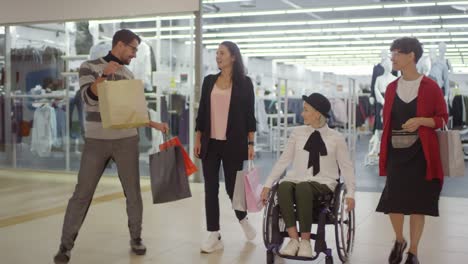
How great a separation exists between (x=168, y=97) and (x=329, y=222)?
16.5 ft

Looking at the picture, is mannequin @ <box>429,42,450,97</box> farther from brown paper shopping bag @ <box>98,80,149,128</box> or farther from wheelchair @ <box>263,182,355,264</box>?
brown paper shopping bag @ <box>98,80,149,128</box>

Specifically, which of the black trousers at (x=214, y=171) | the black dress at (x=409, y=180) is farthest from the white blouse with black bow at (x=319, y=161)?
the black trousers at (x=214, y=171)

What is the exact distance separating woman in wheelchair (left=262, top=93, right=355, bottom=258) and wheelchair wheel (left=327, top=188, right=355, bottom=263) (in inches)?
2.3

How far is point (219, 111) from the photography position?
13.4 feet

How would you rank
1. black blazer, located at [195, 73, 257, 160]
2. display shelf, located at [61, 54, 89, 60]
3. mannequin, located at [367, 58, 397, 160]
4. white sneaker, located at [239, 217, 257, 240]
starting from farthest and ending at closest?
display shelf, located at [61, 54, 89, 60]
mannequin, located at [367, 58, 397, 160]
white sneaker, located at [239, 217, 257, 240]
black blazer, located at [195, 73, 257, 160]

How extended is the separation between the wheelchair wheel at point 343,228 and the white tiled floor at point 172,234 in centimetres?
19

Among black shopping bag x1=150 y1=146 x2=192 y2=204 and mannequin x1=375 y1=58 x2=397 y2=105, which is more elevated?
mannequin x1=375 y1=58 x2=397 y2=105

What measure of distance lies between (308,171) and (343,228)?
0.38 m

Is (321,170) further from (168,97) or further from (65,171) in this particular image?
(65,171)

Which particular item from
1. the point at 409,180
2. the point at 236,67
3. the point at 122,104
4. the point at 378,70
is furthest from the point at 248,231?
the point at 378,70

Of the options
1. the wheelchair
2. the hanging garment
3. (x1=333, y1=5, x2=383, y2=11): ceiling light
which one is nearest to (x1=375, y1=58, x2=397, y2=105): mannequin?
(x1=333, y1=5, x2=383, y2=11): ceiling light

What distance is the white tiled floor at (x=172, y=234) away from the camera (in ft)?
12.9

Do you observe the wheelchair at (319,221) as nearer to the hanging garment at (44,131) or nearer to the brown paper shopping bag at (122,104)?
the brown paper shopping bag at (122,104)

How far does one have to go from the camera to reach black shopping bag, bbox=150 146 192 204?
12.7 ft
